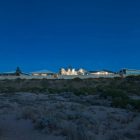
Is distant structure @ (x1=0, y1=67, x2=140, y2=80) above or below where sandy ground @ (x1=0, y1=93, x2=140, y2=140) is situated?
above

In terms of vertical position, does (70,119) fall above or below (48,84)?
below

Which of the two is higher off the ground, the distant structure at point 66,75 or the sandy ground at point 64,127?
the distant structure at point 66,75

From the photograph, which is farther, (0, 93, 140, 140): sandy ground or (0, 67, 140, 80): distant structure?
(0, 67, 140, 80): distant structure

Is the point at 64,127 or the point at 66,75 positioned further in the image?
the point at 66,75

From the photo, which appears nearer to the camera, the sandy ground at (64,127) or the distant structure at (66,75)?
the sandy ground at (64,127)

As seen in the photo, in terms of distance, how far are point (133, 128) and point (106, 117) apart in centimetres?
293

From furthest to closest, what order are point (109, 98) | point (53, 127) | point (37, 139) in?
point (109, 98) → point (53, 127) → point (37, 139)

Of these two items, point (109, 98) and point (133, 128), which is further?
point (109, 98)

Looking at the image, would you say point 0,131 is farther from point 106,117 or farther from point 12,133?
point 106,117

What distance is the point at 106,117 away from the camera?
1712 centimetres

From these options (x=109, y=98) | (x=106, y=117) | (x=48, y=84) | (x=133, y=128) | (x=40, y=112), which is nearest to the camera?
(x=133, y=128)

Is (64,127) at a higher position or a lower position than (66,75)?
lower

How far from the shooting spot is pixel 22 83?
5875 centimetres

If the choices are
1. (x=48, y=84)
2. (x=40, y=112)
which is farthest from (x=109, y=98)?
(x=48, y=84)
